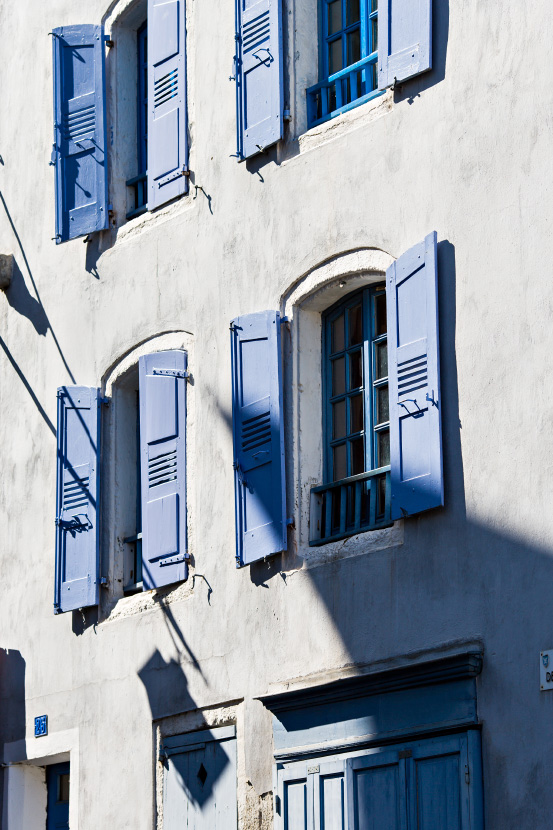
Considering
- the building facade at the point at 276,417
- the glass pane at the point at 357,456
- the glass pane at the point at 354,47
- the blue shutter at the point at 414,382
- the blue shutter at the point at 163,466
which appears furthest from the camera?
the blue shutter at the point at 163,466

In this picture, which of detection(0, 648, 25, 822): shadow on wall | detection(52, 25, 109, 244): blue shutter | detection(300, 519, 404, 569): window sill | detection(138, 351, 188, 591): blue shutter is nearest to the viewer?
detection(300, 519, 404, 569): window sill

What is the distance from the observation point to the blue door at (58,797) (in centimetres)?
1212

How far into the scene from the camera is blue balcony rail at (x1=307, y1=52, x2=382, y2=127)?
34.8 feet

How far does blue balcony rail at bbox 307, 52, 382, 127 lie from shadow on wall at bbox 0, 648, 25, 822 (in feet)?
15.5

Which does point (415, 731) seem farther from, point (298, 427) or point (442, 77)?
point (442, 77)

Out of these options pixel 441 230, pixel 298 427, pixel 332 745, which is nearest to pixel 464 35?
pixel 441 230

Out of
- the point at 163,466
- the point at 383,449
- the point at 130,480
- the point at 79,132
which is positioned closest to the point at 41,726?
the point at 130,480

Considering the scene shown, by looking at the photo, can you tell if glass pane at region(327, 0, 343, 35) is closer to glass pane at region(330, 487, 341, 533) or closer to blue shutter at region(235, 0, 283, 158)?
blue shutter at region(235, 0, 283, 158)

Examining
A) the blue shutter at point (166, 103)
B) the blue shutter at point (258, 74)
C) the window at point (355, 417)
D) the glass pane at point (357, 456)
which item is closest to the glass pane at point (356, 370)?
the window at point (355, 417)

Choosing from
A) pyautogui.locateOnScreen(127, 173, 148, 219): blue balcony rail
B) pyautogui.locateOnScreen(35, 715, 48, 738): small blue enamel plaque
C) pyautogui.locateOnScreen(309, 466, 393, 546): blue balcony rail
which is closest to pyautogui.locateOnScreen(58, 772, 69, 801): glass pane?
pyautogui.locateOnScreen(35, 715, 48, 738): small blue enamel plaque

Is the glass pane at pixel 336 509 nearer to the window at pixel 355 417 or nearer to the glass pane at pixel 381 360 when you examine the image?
the window at pixel 355 417

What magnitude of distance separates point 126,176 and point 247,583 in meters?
3.86

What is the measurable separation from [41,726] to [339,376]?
3647 millimetres

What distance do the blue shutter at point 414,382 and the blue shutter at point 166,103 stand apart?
2.72 metres
